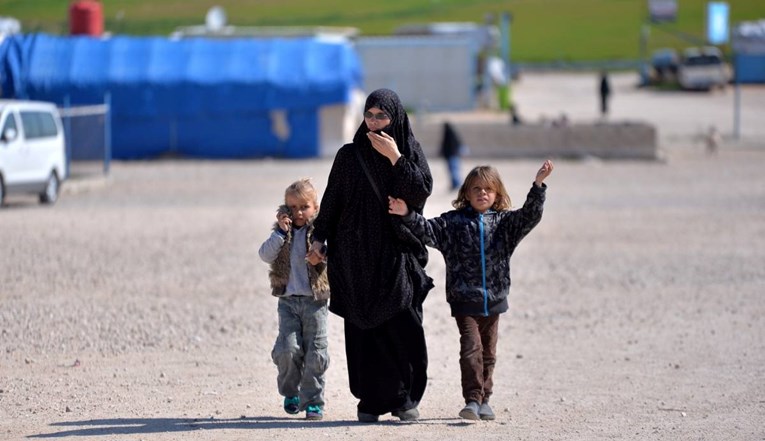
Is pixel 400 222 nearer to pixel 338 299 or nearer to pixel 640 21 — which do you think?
pixel 338 299

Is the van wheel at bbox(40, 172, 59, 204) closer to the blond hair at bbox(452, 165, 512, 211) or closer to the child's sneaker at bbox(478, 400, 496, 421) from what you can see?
the blond hair at bbox(452, 165, 512, 211)

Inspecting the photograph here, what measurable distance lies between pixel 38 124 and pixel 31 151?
3.15ft

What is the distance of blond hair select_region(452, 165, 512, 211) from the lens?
6.72 meters

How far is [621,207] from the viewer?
1978cm

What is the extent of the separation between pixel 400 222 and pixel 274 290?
82cm

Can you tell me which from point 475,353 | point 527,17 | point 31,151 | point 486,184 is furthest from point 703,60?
point 475,353

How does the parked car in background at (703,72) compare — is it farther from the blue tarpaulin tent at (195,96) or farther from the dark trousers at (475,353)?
the dark trousers at (475,353)

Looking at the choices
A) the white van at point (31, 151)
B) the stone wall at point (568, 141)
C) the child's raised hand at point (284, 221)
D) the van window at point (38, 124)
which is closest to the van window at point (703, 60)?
the stone wall at point (568, 141)

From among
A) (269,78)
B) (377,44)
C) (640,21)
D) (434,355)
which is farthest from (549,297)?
(640,21)

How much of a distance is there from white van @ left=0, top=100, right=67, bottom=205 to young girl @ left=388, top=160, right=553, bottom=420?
533 inches

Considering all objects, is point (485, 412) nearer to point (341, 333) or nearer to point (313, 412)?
point (313, 412)

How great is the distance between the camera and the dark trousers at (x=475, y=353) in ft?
21.9

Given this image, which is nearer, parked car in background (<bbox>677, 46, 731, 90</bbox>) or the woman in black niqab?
the woman in black niqab

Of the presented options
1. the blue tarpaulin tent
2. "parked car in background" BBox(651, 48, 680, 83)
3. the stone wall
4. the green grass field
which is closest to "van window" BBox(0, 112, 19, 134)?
the blue tarpaulin tent
